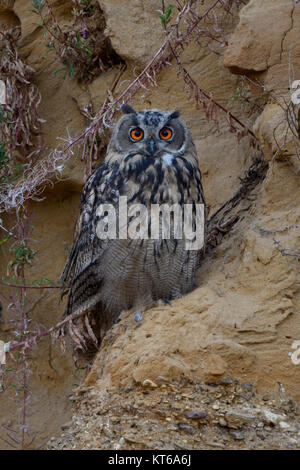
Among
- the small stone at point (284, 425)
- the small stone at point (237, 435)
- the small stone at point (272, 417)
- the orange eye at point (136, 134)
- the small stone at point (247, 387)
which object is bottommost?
the small stone at point (237, 435)

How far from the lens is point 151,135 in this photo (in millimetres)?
2889

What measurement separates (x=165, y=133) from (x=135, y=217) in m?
0.49

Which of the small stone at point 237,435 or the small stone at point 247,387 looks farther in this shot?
the small stone at point 247,387

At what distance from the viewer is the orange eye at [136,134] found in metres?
2.93

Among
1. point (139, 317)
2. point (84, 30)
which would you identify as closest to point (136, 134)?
point (139, 317)

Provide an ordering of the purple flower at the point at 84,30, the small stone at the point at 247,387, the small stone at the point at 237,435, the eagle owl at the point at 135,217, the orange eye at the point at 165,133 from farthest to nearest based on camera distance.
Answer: the purple flower at the point at 84,30 < the orange eye at the point at 165,133 < the eagle owl at the point at 135,217 < the small stone at the point at 247,387 < the small stone at the point at 237,435

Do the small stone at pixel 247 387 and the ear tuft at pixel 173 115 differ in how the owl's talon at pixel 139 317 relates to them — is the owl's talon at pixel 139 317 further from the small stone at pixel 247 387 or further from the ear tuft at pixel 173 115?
the ear tuft at pixel 173 115

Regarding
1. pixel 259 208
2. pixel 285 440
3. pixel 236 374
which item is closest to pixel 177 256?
pixel 259 208

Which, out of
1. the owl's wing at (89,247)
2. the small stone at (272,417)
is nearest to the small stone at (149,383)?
the small stone at (272,417)

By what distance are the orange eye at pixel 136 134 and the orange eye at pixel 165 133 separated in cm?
10

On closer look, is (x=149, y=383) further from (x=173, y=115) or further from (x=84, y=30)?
(x=84, y=30)

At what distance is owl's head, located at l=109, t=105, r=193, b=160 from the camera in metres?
2.88

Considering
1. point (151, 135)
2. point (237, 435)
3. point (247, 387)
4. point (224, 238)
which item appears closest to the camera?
point (237, 435)
